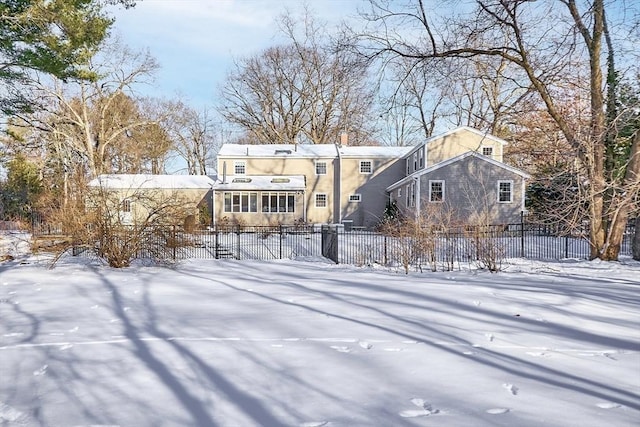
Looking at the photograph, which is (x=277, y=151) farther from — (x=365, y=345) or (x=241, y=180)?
(x=365, y=345)

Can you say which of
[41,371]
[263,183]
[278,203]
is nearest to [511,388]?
[41,371]

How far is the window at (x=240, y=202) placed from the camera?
100ft

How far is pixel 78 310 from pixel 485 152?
27.4 metres

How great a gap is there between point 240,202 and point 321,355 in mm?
26664

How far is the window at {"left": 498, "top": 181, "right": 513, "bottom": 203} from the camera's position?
83.9 feet

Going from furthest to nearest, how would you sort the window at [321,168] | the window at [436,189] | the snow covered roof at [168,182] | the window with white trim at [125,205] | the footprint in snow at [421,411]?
the window at [321,168]
the snow covered roof at [168,182]
the window at [436,189]
the window with white trim at [125,205]
the footprint in snow at [421,411]

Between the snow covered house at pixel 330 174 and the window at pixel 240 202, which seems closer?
the window at pixel 240 202

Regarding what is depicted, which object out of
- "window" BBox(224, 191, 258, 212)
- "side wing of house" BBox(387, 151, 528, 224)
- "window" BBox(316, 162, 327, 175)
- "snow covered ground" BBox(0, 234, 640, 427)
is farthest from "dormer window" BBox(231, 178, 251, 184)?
"snow covered ground" BBox(0, 234, 640, 427)

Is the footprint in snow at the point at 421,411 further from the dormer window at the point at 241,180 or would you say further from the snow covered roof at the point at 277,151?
the snow covered roof at the point at 277,151

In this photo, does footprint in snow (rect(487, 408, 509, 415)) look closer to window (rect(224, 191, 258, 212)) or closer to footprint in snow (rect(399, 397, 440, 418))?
footprint in snow (rect(399, 397, 440, 418))

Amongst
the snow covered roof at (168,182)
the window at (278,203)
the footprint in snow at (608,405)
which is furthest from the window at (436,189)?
the footprint in snow at (608,405)

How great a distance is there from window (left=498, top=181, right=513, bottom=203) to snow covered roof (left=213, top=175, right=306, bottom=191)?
12.2 m

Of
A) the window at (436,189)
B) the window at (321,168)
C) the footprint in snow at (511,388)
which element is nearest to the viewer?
the footprint in snow at (511,388)

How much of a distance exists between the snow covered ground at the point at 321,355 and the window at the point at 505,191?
713 inches
